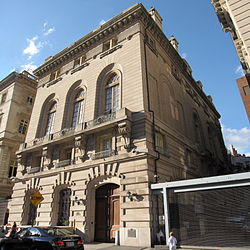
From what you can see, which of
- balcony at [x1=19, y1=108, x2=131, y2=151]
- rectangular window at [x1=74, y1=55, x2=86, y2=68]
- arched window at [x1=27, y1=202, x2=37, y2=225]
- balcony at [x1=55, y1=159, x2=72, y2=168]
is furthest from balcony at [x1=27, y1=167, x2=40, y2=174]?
rectangular window at [x1=74, y1=55, x2=86, y2=68]

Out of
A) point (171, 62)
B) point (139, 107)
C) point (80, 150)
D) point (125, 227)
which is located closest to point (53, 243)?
point (125, 227)

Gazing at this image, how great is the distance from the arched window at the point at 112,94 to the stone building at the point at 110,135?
0.13 metres

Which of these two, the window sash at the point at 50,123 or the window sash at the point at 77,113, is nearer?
the window sash at the point at 77,113

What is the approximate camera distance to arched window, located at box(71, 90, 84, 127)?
23562 millimetres

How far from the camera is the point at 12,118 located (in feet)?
109

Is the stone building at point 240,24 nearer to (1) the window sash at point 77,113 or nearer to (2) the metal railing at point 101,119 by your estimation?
(2) the metal railing at point 101,119

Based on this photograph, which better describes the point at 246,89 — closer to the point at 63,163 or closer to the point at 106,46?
→ the point at 106,46

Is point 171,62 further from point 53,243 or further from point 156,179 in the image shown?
point 53,243

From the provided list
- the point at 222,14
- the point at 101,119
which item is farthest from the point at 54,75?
the point at 222,14

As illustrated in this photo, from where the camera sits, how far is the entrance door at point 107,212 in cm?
1630

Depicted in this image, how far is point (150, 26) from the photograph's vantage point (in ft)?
81.0

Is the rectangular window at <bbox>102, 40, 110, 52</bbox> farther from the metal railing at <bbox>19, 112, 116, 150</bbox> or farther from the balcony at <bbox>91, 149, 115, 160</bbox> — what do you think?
the balcony at <bbox>91, 149, 115, 160</bbox>

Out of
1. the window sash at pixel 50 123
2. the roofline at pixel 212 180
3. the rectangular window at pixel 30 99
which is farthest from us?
the rectangular window at pixel 30 99

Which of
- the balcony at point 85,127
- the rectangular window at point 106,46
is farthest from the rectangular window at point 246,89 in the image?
the rectangular window at point 106,46
